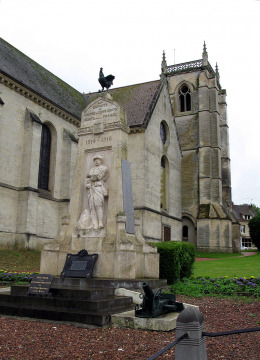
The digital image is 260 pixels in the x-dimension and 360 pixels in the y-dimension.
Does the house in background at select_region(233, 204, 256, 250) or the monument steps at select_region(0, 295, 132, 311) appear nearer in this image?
the monument steps at select_region(0, 295, 132, 311)

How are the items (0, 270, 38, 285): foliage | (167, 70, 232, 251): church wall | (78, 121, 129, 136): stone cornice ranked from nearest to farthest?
(78, 121, 129, 136): stone cornice < (0, 270, 38, 285): foliage < (167, 70, 232, 251): church wall

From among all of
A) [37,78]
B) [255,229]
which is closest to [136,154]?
[37,78]

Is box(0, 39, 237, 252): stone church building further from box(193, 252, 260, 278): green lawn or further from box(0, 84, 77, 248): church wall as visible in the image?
box(193, 252, 260, 278): green lawn

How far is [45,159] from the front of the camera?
93.1 ft

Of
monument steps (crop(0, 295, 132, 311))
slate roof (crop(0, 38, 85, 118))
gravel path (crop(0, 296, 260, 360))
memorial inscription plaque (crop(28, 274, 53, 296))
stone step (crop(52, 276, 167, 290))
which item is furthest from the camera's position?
slate roof (crop(0, 38, 85, 118))

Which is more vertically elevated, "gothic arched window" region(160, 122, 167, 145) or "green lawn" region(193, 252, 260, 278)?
"gothic arched window" region(160, 122, 167, 145)

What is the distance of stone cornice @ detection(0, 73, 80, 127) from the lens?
78.9 feet

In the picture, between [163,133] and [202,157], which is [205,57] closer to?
[202,157]

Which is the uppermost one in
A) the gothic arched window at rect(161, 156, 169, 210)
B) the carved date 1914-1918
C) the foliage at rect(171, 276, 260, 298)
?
the gothic arched window at rect(161, 156, 169, 210)

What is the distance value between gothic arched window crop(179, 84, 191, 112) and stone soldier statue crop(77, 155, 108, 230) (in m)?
33.9

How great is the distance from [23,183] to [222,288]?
17673 millimetres

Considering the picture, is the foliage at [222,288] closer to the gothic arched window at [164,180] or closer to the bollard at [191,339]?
the bollard at [191,339]

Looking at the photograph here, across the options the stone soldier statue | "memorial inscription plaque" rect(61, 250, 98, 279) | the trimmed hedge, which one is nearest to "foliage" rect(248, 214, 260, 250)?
the trimmed hedge

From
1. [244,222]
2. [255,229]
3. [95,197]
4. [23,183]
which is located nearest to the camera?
[95,197]
